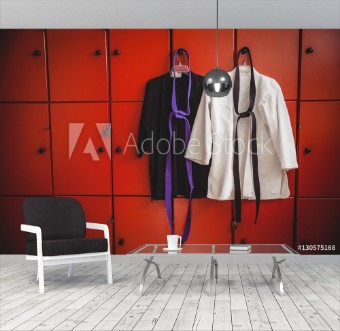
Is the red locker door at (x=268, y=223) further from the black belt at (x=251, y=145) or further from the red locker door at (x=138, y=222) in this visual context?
the red locker door at (x=138, y=222)

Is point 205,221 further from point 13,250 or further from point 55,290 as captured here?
point 13,250

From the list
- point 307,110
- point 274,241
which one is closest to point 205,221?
point 274,241

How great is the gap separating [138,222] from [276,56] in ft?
6.87

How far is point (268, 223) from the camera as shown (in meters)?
4.23

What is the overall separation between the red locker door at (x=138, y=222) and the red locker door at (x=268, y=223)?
0.76m

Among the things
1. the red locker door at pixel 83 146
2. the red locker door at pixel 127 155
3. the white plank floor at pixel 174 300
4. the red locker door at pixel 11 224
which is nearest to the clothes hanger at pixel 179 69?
the red locker door at pixel 127 155

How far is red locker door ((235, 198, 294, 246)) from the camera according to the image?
13.8ft

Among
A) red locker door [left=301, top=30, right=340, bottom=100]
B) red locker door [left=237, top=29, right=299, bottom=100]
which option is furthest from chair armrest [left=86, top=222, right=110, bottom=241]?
red locker door [left=301, top=30, right=340, bottom=100]

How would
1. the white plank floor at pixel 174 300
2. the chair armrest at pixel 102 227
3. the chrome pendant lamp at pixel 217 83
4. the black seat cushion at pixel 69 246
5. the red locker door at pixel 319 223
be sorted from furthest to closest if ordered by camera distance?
the red locker door at pixel 319 223 < the chair armrest at pixel 102 227 < the black seat cushion at pixel 69 246 < the chrome pendant lamp at pixel 217 83 < the white plank floor at pixel 174 300

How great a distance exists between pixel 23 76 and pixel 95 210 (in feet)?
4.94

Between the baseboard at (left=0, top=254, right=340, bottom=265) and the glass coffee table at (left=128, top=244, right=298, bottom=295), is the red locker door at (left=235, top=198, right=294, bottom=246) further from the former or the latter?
the glass coffee table at (left=128, top=244, right=298, bottom=295)

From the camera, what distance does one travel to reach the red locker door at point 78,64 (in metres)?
4.23

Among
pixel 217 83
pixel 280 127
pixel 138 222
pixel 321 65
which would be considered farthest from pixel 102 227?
pixel 321 65

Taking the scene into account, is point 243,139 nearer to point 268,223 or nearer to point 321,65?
point 268,223
